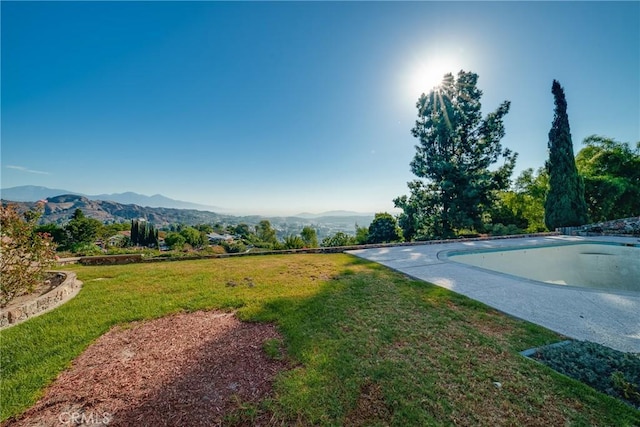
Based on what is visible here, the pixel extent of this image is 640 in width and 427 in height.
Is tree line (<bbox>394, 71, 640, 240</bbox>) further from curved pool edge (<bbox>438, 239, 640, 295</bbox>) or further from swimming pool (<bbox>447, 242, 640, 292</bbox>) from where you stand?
swimming pool (<bbox>447, 242, 640, 292</bbox>)

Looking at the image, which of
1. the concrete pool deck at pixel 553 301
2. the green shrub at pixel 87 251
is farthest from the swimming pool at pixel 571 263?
the green shrub at pixel 87 251

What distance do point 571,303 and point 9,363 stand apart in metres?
7.80

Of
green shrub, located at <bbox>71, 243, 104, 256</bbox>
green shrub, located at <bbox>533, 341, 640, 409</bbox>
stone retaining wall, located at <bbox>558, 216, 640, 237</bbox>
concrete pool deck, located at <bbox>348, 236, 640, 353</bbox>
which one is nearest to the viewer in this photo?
green shrub, located at <bbox>533, 341, 640, 409</bbox>

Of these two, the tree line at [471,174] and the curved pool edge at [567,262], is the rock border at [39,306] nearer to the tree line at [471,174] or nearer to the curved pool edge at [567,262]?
A: the curved pool edge at [567,262]

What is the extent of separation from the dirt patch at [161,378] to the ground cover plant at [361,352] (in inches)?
6.4

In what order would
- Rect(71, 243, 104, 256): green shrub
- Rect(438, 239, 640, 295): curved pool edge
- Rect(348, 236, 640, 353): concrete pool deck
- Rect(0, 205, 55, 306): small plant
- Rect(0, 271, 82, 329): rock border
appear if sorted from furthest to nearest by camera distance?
1. Rect(71, 243, 104, 256): green shrub
2. Rect(438, 239, 640, 295): curved pool edge
3. Rect(0, 205, 55, 306): small plant
4. Rect(0, 271, 82, 329): rock border
5. Rect(348, 236, 640, 353): concrete pool deck

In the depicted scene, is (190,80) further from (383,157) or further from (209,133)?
(383,157)

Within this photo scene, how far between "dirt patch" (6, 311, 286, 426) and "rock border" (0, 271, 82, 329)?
1629mm

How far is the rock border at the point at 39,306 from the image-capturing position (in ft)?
10.8

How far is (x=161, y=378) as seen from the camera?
2.26 metres

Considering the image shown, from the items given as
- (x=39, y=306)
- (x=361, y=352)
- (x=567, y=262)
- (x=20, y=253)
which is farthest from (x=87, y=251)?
(x=567, y=262)

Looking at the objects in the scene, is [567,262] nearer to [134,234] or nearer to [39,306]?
[39,306]

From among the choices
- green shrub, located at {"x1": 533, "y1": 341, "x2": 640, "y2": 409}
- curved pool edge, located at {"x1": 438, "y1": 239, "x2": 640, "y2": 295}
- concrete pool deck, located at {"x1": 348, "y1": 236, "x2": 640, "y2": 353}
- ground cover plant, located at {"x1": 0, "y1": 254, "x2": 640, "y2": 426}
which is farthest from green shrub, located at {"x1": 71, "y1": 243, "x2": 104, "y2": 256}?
curved pool edge, located at {"x1": 438, "y1": 239, "x2": 640, "y2": 295}

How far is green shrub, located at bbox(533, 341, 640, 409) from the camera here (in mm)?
1951
